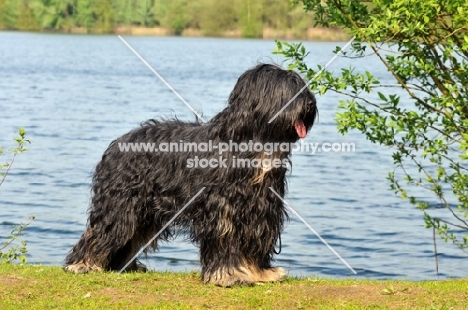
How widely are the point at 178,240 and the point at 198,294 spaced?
7283 mm

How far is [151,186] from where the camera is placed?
852 centimetres

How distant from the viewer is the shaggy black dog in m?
7.70

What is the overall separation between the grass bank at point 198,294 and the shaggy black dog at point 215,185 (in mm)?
362

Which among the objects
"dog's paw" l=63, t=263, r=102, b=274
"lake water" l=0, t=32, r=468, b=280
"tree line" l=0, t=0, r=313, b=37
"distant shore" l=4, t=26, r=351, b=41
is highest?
"tree line" l=0, t=0, r=313, b=37

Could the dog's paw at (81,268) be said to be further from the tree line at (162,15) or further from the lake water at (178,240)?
the tree line at (162,15)

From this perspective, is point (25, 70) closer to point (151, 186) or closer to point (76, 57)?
point (76, 57)

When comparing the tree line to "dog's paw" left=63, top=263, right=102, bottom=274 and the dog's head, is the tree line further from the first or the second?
the dog's head

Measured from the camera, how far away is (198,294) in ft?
25.2

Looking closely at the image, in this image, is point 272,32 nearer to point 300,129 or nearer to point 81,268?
point 81,268

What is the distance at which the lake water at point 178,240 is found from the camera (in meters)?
15.0

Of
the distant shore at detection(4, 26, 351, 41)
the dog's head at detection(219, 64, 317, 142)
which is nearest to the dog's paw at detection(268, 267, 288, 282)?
the dog's head at detection(219, 64, 317, 142)

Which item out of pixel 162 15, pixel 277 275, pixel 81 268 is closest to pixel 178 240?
pixel 81 268

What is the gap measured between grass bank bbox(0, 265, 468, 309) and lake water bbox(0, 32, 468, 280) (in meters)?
2.25

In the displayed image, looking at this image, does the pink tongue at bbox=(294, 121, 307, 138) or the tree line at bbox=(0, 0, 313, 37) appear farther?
the tree line at bbox=(0, 0, 313, 37)
